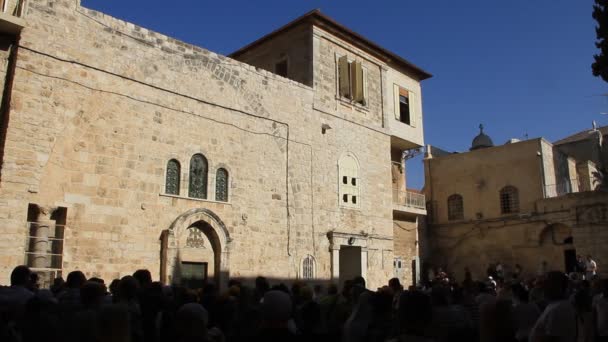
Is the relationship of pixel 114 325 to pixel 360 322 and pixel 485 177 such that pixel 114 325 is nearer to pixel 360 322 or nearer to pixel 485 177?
pixel 360 322

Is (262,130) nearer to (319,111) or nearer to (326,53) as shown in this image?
(319,111)

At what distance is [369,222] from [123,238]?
880cm

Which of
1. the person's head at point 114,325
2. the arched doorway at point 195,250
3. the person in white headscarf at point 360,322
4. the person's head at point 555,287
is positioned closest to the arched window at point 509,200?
the arched doorway at point 195,250

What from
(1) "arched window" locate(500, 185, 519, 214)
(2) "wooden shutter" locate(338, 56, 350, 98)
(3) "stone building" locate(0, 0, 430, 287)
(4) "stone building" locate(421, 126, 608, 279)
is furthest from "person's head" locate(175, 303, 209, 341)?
(1) "arched window" locate(500, 185, 519, 214)

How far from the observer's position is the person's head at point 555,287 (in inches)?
155

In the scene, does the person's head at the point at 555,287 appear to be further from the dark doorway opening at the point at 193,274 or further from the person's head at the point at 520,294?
the dark doorway opening at the point at 193,274

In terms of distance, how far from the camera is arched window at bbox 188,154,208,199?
12875 mm

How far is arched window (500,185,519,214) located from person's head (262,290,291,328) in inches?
911

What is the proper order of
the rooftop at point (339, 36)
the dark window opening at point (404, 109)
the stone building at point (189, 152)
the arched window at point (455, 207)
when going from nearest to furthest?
1. the stone building at point (189, 152)
2. the rooftop at point (339, 36)
3. the dark window opening at point (404, 109)
4. the arched window at point (455, 207)

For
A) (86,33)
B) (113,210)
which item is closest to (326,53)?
(86,33)

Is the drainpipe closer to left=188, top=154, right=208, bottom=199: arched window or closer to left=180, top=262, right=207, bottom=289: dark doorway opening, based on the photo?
left=188, top=154, right=208, bottom=199: arched window

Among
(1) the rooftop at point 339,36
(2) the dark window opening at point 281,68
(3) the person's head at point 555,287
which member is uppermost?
(1) the rooftop at point 339,36

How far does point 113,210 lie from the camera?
11234mm

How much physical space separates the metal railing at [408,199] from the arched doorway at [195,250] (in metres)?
9.03
